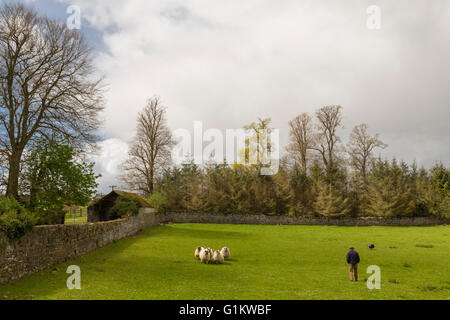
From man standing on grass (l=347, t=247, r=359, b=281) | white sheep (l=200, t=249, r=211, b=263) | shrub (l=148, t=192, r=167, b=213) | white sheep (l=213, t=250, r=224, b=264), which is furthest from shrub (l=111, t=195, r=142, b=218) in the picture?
man standing on grass (l=347, t=247, r=359, b=281)

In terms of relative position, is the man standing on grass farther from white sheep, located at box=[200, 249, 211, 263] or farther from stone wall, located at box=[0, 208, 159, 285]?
stone wall, located at box=[0, 208, 159, 285]

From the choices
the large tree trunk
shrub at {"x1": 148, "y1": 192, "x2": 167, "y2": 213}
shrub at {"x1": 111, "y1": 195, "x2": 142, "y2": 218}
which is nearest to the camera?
the large tree trunk

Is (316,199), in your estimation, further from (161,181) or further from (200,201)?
(161,181)

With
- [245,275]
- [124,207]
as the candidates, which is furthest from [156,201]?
[245,275]

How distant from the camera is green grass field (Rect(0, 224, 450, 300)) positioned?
12.6m

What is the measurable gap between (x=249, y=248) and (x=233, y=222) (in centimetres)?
2708

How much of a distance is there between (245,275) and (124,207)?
22719mm

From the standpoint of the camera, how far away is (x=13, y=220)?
1355 cm

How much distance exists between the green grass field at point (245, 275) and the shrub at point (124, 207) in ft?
31.1

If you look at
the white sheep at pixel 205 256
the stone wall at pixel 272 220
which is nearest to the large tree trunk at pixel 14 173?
the white sheep at pixel 205 256

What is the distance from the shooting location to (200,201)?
53.2 meters

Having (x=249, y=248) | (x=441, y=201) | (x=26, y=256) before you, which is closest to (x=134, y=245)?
(x=249, y=248)

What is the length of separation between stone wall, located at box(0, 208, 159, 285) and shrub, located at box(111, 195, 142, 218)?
737 centimetres

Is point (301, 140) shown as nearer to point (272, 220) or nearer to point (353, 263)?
point (272, 220)
